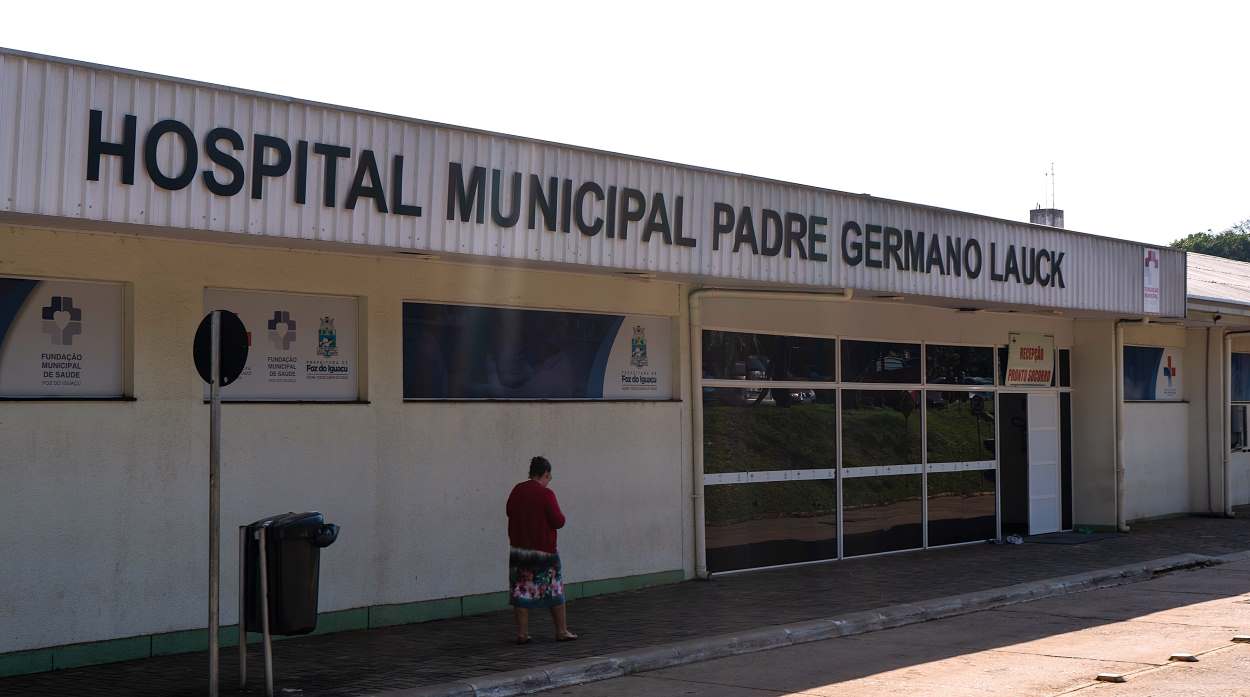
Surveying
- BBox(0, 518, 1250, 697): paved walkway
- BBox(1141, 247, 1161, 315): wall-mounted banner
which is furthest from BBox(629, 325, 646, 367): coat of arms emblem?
BBox(1141, 247, 1161, 315): wall-mounted banner

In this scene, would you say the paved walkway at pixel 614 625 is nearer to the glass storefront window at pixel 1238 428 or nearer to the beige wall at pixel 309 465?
the beige wall at pixel 309 465

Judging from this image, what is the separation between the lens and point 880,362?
54.1 feet

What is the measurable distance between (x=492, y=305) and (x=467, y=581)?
245 cm

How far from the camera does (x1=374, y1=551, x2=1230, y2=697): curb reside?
29.1 ft

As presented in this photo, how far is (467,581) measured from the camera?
11750 millimetres

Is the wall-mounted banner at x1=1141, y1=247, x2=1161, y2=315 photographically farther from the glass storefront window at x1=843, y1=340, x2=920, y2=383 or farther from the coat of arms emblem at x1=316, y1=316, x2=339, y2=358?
the coat of arms emblem at x1=316, y1=316, x2=339, y2=358

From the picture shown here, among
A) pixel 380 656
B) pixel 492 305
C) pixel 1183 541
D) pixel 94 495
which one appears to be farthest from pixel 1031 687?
pixel 1183 541

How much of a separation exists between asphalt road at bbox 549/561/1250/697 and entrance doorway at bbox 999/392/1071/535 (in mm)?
5809

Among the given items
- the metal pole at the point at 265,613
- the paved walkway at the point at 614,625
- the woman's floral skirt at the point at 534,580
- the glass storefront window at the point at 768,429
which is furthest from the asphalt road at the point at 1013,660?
the glass storefront window at the point at 768,429

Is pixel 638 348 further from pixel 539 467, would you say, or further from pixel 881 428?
pixel 881 428

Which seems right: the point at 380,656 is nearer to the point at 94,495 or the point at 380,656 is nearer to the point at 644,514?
the point at 94,495

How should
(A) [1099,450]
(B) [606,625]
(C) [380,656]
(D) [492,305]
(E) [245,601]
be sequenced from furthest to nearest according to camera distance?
1. (A) [1099,450]
2. (D) [492,305]
3. (B) [606,625]
4. (C) [380,656]
5. (E) [245,601]

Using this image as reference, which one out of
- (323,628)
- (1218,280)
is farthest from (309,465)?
(1218,280)

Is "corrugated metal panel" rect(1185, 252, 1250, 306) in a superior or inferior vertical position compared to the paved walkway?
superior
